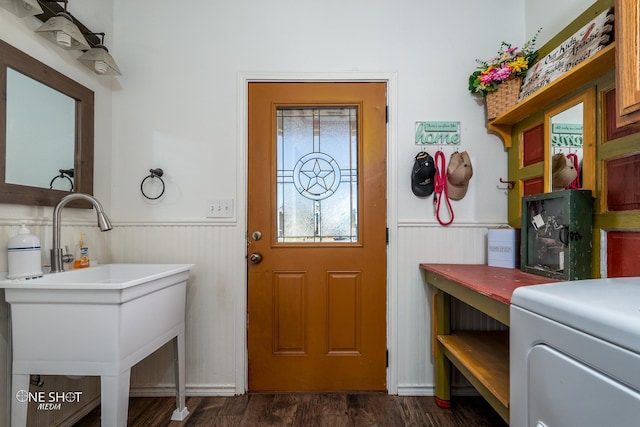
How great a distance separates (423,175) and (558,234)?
0.75 metres

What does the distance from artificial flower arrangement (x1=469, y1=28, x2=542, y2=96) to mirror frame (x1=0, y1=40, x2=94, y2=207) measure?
7.60ft

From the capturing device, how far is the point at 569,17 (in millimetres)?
1569

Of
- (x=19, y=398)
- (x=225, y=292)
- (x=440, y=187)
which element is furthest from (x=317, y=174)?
(x=19, y=398)

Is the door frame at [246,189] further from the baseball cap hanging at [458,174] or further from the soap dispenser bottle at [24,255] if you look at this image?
the soap dispenser bottle at [24,255]

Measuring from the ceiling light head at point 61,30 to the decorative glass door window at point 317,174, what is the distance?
3.60ft

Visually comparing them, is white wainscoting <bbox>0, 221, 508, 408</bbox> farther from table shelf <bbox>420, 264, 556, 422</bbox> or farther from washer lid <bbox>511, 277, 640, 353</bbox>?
washer lid <bbox>511, 277, 640, 353</bbox>

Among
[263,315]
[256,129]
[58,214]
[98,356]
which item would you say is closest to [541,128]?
[256,129]

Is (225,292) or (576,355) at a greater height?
(576,355)

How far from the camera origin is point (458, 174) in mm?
1886

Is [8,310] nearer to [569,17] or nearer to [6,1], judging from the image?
[6,1]

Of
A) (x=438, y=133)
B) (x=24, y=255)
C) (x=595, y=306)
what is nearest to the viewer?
(x=595, y=306)

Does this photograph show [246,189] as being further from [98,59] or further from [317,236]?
[98,59]

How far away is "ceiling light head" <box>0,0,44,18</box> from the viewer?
133cm

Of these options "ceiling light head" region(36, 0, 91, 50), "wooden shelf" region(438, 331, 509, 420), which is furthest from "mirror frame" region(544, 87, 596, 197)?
"ceiling light head" region(36, 0, 91, 50)
